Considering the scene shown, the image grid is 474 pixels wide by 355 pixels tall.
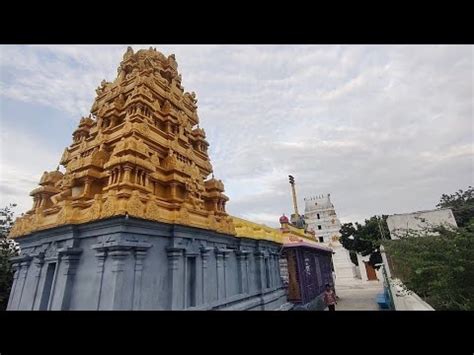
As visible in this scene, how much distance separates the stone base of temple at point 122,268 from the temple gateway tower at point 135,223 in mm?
22

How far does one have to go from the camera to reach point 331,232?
22.2 meters

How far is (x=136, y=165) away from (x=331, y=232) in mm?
20738

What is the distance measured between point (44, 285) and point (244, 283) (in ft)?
17.7

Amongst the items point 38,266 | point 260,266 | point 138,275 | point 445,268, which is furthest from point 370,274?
point 38,266

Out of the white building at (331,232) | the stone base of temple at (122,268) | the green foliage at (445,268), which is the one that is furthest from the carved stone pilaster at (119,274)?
the white building at (331,232)

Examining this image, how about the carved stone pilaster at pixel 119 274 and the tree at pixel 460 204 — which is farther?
the tree at pixel 460 204

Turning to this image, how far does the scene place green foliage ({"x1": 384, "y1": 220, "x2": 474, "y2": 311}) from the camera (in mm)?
5852

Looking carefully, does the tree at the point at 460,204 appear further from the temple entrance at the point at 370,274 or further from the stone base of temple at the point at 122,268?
the stone base of temple at the point at 122,268

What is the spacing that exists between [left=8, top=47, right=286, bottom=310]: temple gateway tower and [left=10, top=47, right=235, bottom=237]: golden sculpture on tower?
0.03m

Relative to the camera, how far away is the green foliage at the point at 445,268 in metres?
5.85

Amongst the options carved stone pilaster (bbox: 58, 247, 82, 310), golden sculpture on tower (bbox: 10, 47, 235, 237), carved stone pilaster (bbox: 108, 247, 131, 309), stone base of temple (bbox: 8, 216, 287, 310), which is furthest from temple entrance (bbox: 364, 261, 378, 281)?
carved stone pilaster (bbox: 58, 247, 82, 310)

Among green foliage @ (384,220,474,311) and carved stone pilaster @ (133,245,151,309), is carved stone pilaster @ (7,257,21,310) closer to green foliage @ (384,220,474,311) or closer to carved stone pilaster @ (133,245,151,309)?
carved stone pilaster @ (133,245,151,309)
